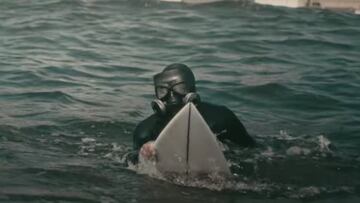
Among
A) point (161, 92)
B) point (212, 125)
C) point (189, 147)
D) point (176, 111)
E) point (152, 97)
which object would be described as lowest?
point (152, 97)

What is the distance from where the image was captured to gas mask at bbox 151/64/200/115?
717 cm

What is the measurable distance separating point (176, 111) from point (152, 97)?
4611 millimetres

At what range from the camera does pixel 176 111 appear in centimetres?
723

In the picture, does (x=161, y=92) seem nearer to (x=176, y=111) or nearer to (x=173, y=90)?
(x=173, y=90)

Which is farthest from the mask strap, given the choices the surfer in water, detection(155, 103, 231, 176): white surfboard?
detection(155, 103, 231, 176): white surfboard

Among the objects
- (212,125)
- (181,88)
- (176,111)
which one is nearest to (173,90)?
(181,88)

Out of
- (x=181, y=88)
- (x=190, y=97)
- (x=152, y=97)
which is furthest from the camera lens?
(x=152, y=97)

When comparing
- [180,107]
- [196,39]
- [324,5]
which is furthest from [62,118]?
[324,5]

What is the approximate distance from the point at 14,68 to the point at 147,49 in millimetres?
3565

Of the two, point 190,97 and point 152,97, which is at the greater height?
point 190,97

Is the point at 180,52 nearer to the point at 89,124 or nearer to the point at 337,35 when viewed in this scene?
the point at 337,35

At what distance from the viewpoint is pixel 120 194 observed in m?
6.86

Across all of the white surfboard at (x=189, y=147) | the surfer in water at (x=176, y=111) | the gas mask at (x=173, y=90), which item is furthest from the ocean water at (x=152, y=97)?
the gas mask at (x=173, y=90)

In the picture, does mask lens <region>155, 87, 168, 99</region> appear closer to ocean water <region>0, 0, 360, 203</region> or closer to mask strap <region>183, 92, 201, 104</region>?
mask strap <region>183, 92, 201, 104</region>
